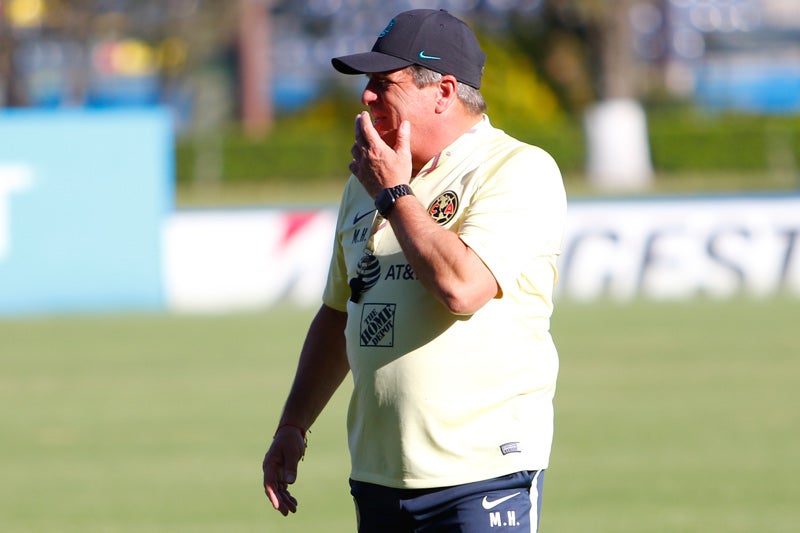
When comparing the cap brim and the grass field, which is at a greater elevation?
the cap brim

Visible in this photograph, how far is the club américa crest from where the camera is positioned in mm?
3701

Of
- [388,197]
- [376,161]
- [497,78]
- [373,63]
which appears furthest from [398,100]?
[497,78]

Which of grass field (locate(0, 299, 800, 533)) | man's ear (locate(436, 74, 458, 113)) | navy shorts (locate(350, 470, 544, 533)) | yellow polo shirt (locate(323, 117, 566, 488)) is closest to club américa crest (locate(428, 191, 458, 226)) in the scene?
yellow polo shirt (locate(323, 117, 566, 488))

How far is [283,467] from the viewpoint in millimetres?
4203

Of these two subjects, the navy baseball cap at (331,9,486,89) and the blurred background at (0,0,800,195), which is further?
the blurred background at (0,0,800,195)

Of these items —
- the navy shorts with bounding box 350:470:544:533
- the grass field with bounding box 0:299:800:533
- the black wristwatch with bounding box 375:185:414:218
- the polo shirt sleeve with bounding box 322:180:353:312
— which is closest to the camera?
the black wristwatch with bounding box 375:185:414:218

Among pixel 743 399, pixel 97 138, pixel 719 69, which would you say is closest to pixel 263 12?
pixel 719 69

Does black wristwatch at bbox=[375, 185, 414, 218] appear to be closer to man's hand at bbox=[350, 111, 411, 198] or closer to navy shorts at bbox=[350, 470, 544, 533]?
man's hand at bbox=[350, 111, 411, 198]

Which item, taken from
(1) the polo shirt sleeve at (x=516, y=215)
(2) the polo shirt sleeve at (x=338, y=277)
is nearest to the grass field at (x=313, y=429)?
(2) the polo shirt sleeve at (x=338, y=277)

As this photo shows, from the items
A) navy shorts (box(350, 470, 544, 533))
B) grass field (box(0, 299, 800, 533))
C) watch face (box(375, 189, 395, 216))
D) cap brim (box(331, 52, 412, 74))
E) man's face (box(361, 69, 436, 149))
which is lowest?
grass field (box(0, 299, 800, 533))

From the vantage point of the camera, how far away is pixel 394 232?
356cm

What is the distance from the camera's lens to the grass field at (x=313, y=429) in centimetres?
743

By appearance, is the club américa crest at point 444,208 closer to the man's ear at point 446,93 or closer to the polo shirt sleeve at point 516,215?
the polo shirt sleeve at point 516,215

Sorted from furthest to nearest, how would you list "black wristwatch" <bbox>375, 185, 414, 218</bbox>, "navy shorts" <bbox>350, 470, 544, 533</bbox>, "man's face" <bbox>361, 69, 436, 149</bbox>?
"man's face" <bbox>361, 69, 436, 149</bbox> < "navy shorts" <bbox>350, 470, 544, 533</bbox> < "black wristwatch" <bbox>375, 185, 414, 218</bbox>
